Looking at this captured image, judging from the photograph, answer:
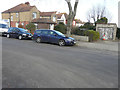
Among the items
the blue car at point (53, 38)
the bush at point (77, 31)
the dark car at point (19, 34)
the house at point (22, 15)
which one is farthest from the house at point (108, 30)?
the house at point (22, 15)

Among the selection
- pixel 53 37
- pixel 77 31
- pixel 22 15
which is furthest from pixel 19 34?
pixel 22 15

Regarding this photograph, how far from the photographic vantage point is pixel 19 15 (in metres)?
38.0

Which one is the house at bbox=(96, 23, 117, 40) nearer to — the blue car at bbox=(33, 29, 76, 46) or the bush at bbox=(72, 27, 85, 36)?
the bush at bbox=(72, 27, 85, 36)

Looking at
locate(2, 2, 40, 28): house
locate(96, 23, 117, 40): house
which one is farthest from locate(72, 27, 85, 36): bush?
locate(2, 2, 40, 28): house

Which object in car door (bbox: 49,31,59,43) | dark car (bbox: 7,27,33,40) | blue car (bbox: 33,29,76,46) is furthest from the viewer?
dark car (bbox: 7,27,33,40)

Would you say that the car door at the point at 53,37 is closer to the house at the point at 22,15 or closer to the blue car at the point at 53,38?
the blue car at the point at 53,38

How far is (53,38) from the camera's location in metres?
11.9

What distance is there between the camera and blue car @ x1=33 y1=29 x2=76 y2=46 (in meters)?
11.3

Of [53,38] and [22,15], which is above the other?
[22,15]

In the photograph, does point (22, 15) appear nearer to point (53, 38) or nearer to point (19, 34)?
point (19, 34)

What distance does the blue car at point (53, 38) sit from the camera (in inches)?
445

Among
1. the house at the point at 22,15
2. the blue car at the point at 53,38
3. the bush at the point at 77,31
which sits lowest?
the blue car at the point at 53,38

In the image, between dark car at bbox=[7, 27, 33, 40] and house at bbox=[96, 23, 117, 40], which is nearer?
dark car at bbox=[7, 27, 33, 40]

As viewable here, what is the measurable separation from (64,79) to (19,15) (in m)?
38.4
